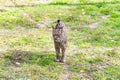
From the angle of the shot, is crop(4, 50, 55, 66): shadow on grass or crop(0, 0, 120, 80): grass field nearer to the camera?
crop(0, 0, 120, 80): grass field

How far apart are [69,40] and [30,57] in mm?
1520

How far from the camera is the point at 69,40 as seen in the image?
334 inches

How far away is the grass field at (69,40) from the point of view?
21.5 feet

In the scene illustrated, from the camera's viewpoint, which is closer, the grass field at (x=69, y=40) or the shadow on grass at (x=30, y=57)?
the grass field at (x=69, y=40)

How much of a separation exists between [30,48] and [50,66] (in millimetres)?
1102

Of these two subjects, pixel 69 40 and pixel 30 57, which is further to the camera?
pixel 69 40

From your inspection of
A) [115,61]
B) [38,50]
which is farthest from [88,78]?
[38,50]

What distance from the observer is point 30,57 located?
7.18 m

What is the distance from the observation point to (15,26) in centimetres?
947

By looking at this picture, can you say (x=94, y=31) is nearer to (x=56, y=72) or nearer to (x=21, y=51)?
(x=21, y=51)

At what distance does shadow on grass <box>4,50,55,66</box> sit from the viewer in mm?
6922

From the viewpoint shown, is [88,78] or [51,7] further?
[51,7]

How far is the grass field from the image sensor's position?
656 centimetres

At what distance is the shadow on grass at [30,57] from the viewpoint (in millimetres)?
6922
